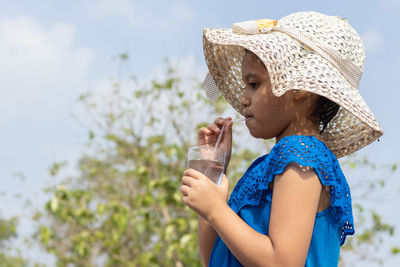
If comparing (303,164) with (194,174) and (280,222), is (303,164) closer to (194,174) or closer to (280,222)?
(280,222)

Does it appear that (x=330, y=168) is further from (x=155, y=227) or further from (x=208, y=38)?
(x=155, y=227)

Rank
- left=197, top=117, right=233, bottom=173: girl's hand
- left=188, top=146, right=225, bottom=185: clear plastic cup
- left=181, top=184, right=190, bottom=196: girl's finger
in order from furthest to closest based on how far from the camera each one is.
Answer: left=197, top=117, right=233, bottom=173: girl's hand < left=188, top=146, right=225, bottom=185: clear plastic cup < left=181, top=184, right=190, bottom=196: girl's finger

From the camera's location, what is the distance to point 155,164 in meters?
4.61

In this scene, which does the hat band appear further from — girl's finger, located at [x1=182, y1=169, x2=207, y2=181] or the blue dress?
girl's finger, located at [x1=182, y1=169, x2=207, y2=181]

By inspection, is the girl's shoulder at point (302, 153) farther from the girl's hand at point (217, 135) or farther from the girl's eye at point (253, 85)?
the girl's hand at point (217, 135)

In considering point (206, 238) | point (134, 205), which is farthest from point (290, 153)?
point (134, 205)

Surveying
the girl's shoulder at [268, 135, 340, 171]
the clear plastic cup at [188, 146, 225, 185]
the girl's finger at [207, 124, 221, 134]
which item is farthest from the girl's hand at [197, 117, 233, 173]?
the girl's shoulder at [268, 135, 340, 171]

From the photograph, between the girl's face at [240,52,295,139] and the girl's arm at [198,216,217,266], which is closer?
the girl's face at [240,52,295,139]

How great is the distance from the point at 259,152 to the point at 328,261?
10.5 ft

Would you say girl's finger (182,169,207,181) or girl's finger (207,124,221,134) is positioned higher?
girl's finger (207,124,221,134)

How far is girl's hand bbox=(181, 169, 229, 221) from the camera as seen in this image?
1330mm

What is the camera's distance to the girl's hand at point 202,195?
1330 mm

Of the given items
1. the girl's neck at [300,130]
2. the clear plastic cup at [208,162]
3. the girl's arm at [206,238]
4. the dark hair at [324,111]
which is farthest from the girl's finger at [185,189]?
the dark hair at [324,111]

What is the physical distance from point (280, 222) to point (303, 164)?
158mm
